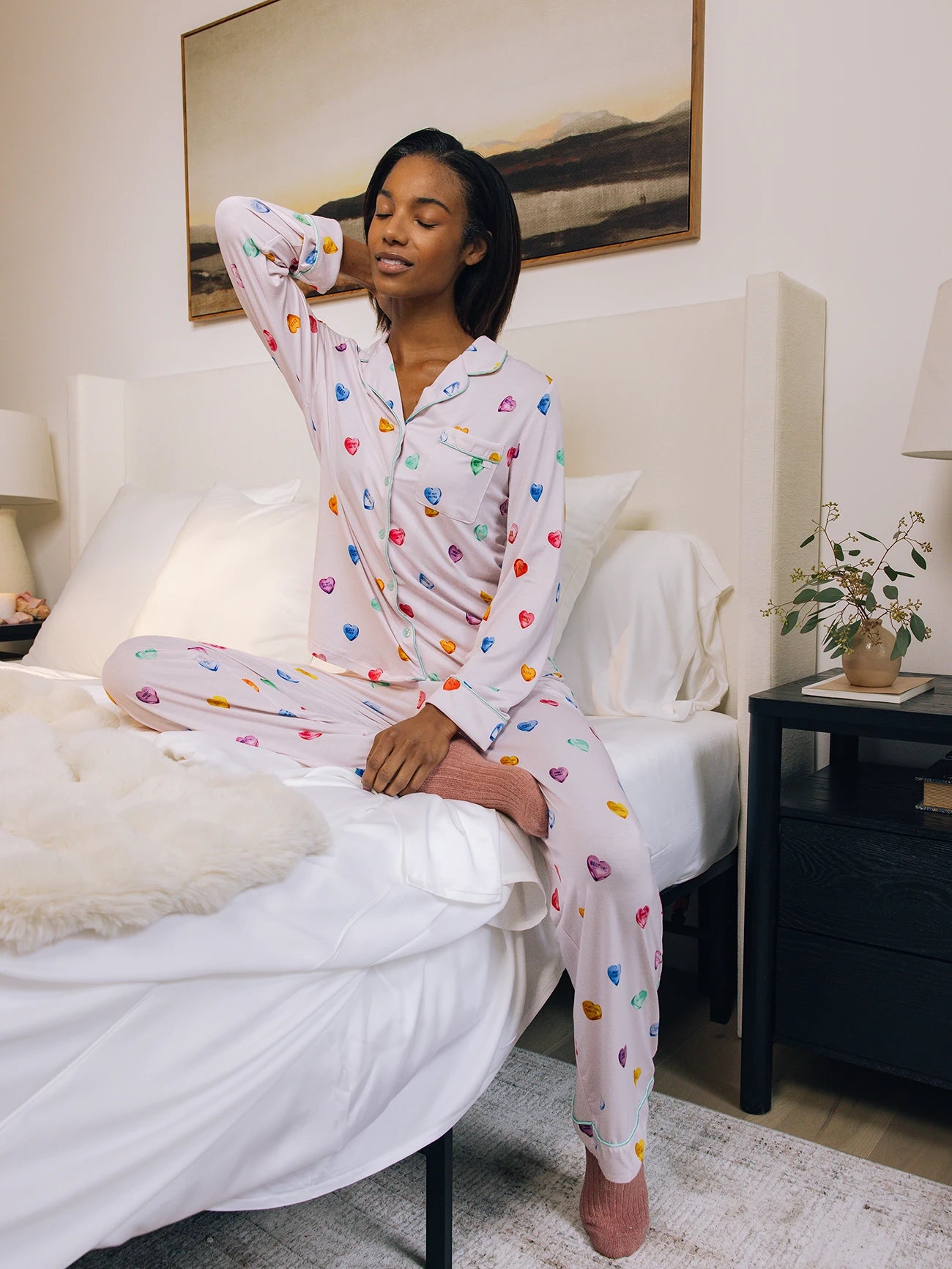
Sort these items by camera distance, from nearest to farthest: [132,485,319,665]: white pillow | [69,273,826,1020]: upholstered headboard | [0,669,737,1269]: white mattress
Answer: [0,669,737,1269]: white mattress
[69,273,826,1020]: upholstered headboard
[132,485,319,665]: white pillow

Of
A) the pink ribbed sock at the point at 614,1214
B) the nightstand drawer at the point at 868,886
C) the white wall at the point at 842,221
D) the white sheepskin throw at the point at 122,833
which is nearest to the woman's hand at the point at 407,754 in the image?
the white sheepskin throw at the point at 122,833

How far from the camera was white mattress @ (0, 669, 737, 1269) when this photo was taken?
2.50 feet

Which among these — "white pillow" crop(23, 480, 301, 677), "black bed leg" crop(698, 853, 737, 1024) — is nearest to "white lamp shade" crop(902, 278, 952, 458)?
"black bed leg" crop(698, 853, 737, 1024)

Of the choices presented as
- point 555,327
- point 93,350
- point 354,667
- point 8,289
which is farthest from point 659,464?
point 8,289

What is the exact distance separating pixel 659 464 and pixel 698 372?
0.18 meters

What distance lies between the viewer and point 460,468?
4.79ft

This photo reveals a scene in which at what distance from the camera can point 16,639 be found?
9.14 feet

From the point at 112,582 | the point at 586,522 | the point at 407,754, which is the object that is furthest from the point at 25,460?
the point at 407,754

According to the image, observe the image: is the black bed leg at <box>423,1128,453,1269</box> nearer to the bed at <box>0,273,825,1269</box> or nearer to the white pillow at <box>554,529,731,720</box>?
the bed at <box>0,273,825,1269</box>

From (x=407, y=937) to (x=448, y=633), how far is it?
0.54 metres

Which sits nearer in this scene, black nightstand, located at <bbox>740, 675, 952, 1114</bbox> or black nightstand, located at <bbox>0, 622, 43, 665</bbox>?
black nightstand, located at <bbox>740, 675, 952, 1114</bbox>

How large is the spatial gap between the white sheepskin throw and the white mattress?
0.03m

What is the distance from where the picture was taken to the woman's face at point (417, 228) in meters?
1.48

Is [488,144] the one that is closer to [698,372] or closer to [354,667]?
[698,372]
